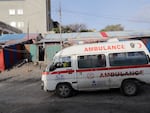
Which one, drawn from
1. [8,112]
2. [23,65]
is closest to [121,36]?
[23,65]

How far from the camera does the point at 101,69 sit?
1346 centimetres

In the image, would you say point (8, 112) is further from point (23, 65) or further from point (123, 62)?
point (23, 65)

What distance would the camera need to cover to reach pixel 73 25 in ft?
248

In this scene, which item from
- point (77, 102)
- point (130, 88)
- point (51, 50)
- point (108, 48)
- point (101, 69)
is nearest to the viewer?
point (77, 102)

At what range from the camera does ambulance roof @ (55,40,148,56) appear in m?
13.5

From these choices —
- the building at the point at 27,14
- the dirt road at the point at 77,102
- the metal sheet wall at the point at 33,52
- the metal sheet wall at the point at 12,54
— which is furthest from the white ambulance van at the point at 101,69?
the building at the point at 27,14

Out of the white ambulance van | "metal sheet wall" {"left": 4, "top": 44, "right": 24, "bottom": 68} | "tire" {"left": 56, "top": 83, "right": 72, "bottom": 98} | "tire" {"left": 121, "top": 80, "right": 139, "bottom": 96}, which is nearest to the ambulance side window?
the white ambulance van

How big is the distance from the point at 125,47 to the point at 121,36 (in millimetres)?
21317

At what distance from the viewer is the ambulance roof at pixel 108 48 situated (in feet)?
44.3

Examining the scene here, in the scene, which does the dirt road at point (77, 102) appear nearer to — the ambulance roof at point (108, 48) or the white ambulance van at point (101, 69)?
the white ambulance van at point (101, 69)

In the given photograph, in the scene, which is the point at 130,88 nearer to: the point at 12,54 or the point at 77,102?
the point at 77,102

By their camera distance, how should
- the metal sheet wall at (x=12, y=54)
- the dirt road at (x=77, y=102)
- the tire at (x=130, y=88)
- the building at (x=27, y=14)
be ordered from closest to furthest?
the dirt road at (x=77, y=102), the tire at (x=130, y=88), the metal sheet wall at (x=12, y=54), the building at (x=27, y=14)

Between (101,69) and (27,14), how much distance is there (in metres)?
58.1

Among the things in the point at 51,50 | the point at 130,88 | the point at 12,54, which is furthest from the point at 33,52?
the point at 130,88
